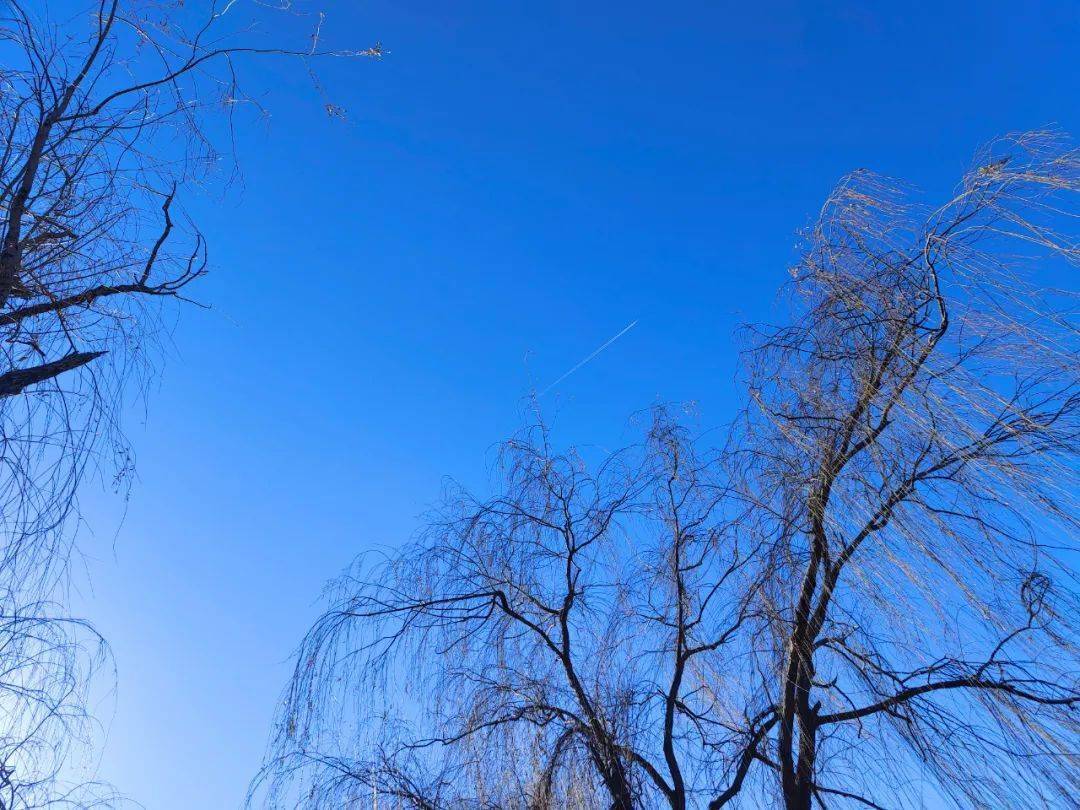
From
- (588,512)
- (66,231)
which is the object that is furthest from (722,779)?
(66,231)

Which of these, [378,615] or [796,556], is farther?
[378,615]

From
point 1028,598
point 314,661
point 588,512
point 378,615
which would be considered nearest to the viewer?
point 1028,598

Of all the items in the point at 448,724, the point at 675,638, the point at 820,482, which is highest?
the point at 820,482

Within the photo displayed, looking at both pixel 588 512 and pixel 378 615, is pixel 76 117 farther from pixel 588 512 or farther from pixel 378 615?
pixel 588 512

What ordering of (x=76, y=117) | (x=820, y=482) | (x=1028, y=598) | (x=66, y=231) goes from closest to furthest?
(x=76, y=117), (x=66, y=231), (x=1028, y=598), (x=820, y=482)

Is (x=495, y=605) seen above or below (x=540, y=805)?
above

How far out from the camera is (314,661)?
4.89m

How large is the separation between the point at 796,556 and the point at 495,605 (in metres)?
1.91

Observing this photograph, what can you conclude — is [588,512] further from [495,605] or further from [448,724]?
[448,724]

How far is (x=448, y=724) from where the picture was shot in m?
5.03

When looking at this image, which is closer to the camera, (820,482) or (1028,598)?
(1028,598)

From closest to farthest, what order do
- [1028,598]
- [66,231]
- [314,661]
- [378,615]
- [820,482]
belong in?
1. [66,231]
2. [1028,598]
3. [820,482]
4. [314,661]
5. [378,615]

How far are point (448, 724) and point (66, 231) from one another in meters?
3.62

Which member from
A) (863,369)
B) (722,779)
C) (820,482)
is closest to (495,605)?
(722,779)
